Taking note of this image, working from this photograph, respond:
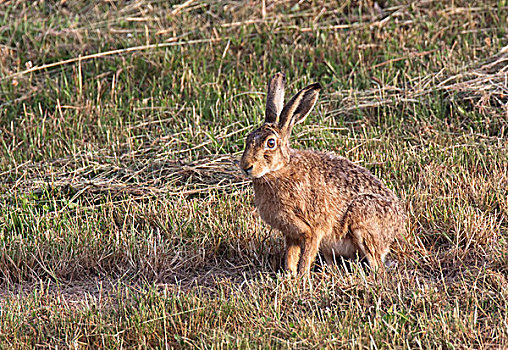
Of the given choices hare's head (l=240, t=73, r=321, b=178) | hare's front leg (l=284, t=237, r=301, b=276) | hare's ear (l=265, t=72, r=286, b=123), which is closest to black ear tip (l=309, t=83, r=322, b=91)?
hare's head (l=240, t=73, r=321, b=178)

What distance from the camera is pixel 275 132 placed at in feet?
16.3

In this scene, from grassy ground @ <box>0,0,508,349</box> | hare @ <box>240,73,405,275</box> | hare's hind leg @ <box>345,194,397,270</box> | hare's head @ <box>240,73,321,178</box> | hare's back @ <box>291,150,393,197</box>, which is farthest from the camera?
hare's back @ <box>291,150,393,197</box>

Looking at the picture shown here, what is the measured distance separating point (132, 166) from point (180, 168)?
465 millimetres

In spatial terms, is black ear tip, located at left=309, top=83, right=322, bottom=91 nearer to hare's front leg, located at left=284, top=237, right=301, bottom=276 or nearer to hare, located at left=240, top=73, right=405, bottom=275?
hare, located at left=240, top=73, right=405, bottom=275

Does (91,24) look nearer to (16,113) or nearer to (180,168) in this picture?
(16,113)

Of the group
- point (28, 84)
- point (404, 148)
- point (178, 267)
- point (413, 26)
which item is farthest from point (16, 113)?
point (413, 26)

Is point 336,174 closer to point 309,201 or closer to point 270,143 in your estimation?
point 309,201

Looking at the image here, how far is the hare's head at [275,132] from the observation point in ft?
15.8

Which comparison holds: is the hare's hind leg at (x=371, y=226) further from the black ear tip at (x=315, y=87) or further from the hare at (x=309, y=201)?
the black ear tip at (x=315, y=87)

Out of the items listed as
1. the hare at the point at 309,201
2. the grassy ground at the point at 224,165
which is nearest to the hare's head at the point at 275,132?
the hare at the point at 309,201

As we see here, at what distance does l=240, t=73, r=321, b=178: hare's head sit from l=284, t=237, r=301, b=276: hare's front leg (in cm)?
53

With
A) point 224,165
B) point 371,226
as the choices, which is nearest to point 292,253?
point 371,226

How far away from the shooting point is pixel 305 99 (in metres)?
5.17

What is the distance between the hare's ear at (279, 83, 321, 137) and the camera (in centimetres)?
506
